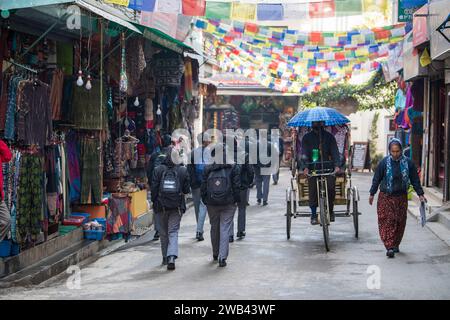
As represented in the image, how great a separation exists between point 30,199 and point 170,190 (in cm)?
194

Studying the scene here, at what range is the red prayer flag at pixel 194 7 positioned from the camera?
39.5 ft

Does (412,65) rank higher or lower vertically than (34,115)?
higher

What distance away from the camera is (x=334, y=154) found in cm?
1171

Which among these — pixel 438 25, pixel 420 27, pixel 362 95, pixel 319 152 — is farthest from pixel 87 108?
pixel 362 95

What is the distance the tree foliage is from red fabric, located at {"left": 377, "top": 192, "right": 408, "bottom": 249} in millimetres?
19263

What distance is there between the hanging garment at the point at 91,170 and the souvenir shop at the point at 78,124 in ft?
0.06

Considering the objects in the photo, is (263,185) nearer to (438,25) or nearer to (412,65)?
(412,65)

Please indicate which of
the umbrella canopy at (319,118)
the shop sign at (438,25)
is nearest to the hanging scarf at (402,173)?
the umbrella canopy at (319,118)

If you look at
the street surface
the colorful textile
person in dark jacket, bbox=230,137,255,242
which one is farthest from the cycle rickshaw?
the colorful textile

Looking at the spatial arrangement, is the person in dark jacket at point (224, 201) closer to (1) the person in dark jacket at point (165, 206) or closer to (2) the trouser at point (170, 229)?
(1) the person in dark jacket at point (165, 206)

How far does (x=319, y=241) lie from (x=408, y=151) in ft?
29.2

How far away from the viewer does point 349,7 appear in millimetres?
12977
